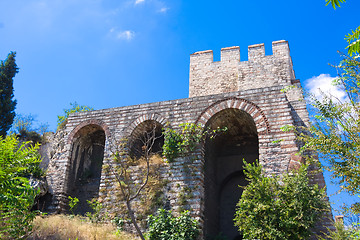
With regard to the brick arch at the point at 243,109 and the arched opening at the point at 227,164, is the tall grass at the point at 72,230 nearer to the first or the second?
the arched opening at the point at 227,164

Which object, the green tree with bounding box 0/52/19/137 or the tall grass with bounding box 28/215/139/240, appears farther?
the green tree with bounding box 0/52/19/137

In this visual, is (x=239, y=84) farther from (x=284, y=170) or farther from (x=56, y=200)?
(x=56, y=200)

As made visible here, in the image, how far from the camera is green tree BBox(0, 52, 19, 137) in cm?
1484

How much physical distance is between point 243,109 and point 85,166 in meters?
6.03

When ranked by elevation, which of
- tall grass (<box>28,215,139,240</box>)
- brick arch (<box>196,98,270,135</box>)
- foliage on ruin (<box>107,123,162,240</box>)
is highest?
brick arch (<box>196,98,270,135</box>)

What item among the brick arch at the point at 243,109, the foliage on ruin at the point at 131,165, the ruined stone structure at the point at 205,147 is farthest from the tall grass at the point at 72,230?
the brick arch at the point at 243,109

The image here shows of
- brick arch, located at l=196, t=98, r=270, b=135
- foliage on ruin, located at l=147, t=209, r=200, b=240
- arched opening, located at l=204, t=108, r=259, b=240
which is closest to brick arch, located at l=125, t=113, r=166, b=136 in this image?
brick arch, located at l=196, t=98, r=270, b=135

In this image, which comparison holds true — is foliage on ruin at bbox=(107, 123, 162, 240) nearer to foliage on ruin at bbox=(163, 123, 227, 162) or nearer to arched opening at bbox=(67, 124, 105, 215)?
foliage on ruin at bbox=(163, 123, 227, 162)

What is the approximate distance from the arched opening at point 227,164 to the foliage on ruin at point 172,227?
5.24 feet

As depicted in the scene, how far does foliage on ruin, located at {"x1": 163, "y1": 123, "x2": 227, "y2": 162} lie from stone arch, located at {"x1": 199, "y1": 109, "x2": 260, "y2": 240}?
0.38m

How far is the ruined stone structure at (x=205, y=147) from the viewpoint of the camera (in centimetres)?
919

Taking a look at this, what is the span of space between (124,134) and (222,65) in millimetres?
7220

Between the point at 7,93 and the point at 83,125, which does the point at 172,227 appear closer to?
the point at 83,125

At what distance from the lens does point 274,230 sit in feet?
23.2
